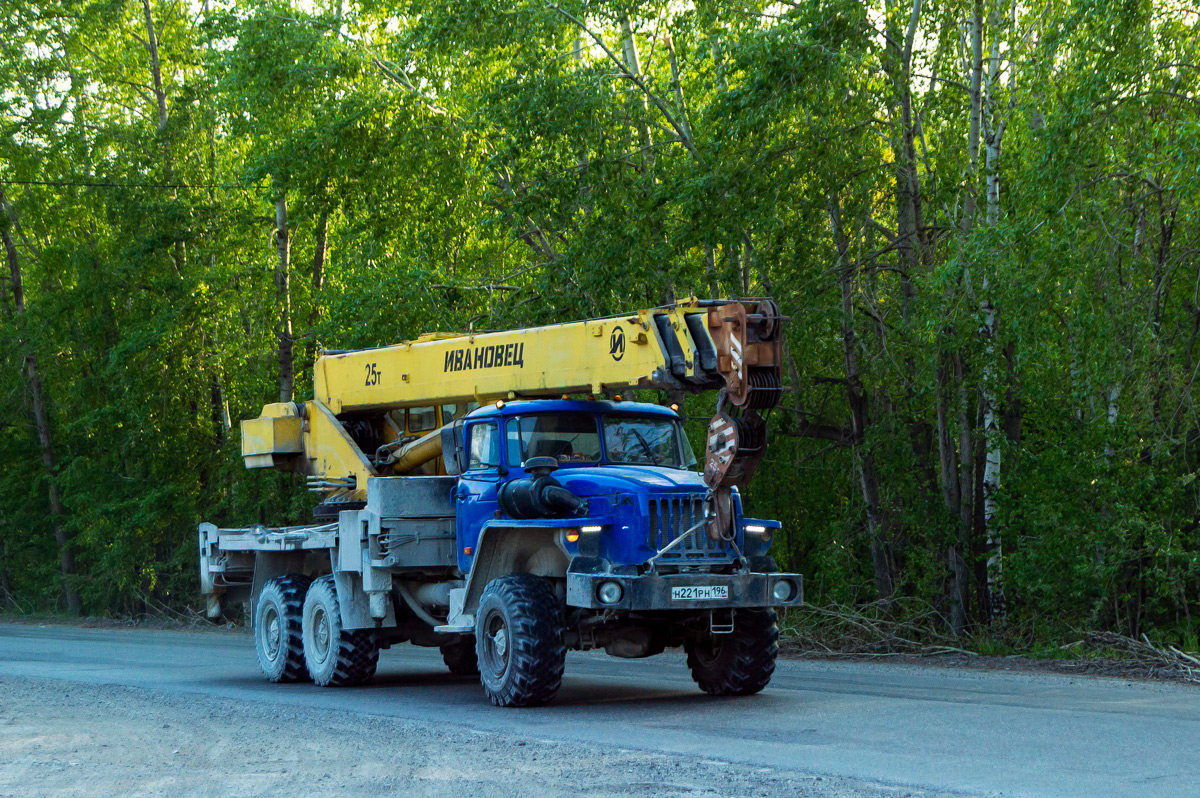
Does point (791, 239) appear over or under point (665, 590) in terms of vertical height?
over

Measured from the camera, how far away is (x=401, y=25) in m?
27.4

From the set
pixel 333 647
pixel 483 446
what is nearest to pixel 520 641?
pixel 483 446

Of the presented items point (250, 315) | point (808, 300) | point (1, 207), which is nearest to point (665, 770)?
A: point (808, 300)

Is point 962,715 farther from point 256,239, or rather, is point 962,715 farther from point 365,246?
point 256,239

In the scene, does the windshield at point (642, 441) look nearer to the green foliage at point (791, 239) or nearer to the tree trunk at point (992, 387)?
the green foliage at point (791, 239)

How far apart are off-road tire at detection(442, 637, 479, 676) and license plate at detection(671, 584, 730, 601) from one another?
494 centimetres

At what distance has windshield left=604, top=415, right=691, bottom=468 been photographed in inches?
536

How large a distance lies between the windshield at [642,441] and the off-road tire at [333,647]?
12.4 ft

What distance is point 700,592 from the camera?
470 inches

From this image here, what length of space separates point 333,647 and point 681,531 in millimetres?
4859

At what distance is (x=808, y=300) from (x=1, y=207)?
2664 centimetres

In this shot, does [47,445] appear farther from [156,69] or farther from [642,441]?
[642,441]

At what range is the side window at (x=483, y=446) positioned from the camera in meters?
13.5

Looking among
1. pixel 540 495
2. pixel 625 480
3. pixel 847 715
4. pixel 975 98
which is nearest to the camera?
pixel 847 715
